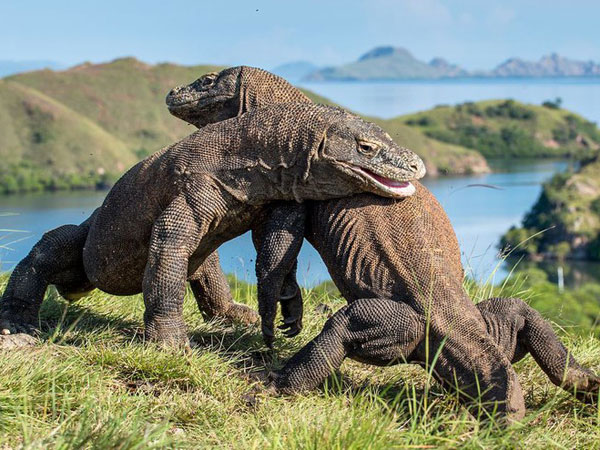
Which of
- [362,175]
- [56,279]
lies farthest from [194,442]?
[56,279]

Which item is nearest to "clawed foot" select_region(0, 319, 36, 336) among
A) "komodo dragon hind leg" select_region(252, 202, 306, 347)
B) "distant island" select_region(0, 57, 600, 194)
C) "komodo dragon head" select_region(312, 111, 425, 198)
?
"komodo dragon hind leg" select_region(252, 202, 306, 347)

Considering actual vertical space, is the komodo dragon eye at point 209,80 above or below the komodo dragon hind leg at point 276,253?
above

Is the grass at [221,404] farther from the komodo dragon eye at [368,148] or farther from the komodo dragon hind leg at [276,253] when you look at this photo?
the komodo dragon eye at [368,148]

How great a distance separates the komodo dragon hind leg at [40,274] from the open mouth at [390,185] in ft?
8.17

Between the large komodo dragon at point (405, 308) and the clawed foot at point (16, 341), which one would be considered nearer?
the large komodo dragon at point (405, 308)

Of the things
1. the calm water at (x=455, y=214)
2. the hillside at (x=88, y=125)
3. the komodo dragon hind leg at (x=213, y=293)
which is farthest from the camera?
the hillside at (x=88, y=125)

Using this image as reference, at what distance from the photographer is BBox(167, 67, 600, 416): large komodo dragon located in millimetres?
4891

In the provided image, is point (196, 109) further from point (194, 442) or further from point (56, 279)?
point (194, 442)

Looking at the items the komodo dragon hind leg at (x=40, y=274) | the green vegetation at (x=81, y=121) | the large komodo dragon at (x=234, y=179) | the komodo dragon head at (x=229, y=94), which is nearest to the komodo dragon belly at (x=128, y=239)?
the large komodo dragon at (x=234, y=179)

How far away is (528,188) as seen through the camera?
504 ft

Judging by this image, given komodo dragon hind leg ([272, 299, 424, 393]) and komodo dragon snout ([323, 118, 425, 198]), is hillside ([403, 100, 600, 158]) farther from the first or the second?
komodo dragon hind leg ([272, 299, 424, 393])

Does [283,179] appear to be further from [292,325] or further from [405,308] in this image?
[405,308]

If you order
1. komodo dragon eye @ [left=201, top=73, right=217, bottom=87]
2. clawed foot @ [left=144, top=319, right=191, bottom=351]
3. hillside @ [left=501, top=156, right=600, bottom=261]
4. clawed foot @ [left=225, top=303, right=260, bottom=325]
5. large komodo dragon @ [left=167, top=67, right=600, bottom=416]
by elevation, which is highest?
komodo dragon eye @ [left=201, top=73, right=217, bottom=87]

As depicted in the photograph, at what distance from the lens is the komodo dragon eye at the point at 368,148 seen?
5.29 meters
